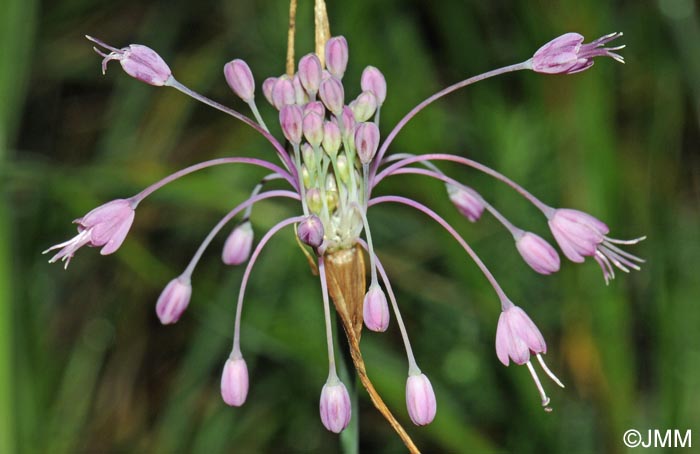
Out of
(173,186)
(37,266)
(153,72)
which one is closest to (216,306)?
(173,186)

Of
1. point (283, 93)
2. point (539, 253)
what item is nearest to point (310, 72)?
point (283, 93)

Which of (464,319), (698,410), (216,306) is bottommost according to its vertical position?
(698,410)

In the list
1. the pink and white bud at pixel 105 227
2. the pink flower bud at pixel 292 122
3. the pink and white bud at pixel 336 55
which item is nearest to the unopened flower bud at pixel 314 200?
the pink flower bud at pixel 292 122

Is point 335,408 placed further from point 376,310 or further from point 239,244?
point 239,244

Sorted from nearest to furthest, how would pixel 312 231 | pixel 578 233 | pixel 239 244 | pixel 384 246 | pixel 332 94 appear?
pixel 312 231 < pixel 332 94 < pixel 578 233 < pixel 239 244 < pixel 384 246

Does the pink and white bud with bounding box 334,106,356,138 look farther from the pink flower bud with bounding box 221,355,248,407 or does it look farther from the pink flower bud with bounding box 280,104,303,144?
the pink flower bud with bounding box 221,355,248,407

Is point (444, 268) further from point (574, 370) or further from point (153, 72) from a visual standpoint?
point (153, 72)
